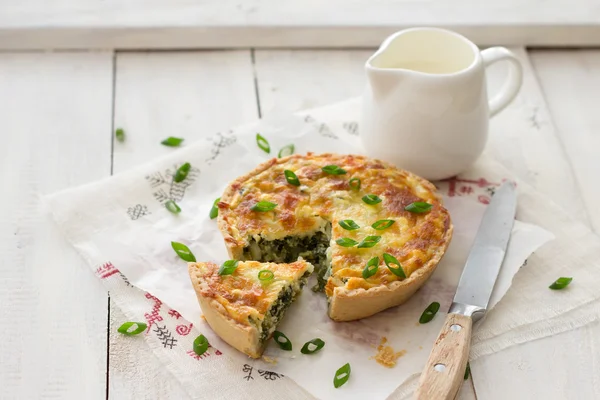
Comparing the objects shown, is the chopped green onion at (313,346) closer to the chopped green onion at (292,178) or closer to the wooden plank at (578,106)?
the chopped green onion at (292,178)

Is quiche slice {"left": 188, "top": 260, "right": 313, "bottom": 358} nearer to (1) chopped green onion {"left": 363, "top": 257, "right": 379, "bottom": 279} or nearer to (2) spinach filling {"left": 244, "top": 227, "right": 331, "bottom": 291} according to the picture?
(2) spinach filling {"left": 244, "top": 227, "right": 331, "bottom": 291}

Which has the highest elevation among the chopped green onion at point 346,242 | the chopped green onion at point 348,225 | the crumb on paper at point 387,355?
the chopped green onion at point 348,225

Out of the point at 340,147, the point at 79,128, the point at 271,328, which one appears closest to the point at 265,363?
the point at 271,328

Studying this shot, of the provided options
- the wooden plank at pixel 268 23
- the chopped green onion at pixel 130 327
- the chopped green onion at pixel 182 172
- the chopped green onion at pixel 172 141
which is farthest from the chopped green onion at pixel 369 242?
the wooden plank at pixel 268 23

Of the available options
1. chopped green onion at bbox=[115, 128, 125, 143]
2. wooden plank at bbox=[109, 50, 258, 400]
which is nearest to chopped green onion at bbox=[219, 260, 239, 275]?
wooden plank at bbox=[109, 50, 258, 400]

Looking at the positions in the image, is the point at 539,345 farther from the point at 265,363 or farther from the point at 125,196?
the point at 125,196

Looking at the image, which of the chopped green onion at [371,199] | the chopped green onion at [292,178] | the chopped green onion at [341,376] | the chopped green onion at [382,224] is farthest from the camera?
the chopped green onion at [292,178]

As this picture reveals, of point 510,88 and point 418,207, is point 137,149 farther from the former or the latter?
point 510,88
